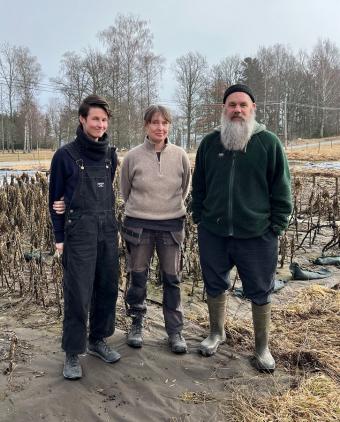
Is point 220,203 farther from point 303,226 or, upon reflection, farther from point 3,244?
point 303,226

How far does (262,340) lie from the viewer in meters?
3.02

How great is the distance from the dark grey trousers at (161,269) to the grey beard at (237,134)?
2.38 ft

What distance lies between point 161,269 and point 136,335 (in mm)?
531

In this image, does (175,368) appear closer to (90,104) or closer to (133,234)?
(133,234)

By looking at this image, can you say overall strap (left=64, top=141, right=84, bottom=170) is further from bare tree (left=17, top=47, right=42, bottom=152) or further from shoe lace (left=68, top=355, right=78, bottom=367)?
bare tree (left=17, top=47, right=42, bottom=152)

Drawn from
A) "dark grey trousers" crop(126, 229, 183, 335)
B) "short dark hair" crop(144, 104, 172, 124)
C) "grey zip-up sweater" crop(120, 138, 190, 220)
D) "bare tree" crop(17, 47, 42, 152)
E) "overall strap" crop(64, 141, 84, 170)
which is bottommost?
"dark grey trousers" crop(126, 229, 183, 335)

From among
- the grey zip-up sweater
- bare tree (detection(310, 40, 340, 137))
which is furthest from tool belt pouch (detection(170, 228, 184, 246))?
bare tree (detection(310, 40, 340, 137))

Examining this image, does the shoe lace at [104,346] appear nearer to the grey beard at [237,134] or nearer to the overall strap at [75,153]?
the overall strap at [75,153]

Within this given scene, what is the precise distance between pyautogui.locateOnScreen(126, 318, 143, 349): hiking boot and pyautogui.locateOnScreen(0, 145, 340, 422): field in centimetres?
5

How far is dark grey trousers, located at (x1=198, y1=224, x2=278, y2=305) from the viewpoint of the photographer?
9.50 ft

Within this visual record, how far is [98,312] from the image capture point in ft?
9.81

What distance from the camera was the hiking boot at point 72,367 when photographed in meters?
2.74

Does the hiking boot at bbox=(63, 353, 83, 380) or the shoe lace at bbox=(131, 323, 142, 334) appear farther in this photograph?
the shoe lace at bbox=(131, 323, 142, 334)

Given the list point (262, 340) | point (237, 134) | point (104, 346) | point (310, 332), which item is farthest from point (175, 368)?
point (237, 134)
